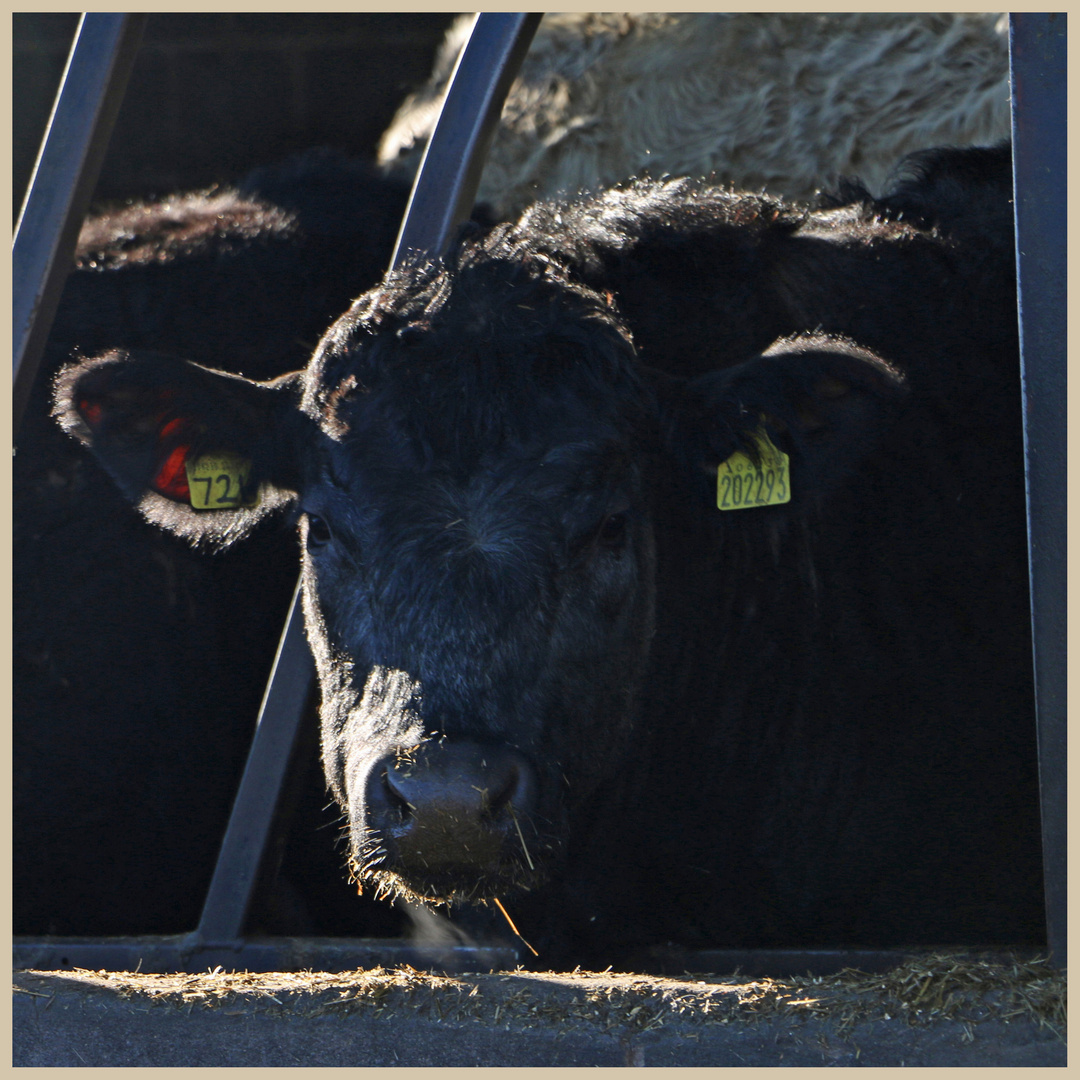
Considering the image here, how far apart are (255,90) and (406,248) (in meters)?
5.80

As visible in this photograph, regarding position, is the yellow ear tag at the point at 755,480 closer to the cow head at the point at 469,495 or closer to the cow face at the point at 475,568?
the cow head at the point at 469,495

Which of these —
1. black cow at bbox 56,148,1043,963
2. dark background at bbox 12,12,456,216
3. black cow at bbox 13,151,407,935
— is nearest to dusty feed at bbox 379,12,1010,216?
dark background at bbox 12,12,456,216

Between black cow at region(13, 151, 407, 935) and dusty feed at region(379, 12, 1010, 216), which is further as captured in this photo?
dusty feed at region(379, 12, 1010, 216)

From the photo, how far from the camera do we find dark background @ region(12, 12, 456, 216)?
838cm

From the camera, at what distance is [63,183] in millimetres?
3234

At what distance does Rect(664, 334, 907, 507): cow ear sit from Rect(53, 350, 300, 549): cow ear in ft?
3.19

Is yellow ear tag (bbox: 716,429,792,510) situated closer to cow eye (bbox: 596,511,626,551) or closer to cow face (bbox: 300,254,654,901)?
cow face (bbox: 300,254,654,901)

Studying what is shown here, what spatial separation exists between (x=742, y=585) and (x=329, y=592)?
1127mm

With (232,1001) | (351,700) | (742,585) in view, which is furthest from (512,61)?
(232,1001)

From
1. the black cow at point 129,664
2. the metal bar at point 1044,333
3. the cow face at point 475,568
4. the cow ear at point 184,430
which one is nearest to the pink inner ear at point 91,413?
the cow ear at point 184,430

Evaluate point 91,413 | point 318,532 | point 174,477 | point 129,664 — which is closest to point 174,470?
point 174,477

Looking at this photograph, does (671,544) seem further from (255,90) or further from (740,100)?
(255,90)

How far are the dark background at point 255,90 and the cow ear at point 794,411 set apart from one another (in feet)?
19.7

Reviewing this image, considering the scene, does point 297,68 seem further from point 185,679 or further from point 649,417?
point 649,417
